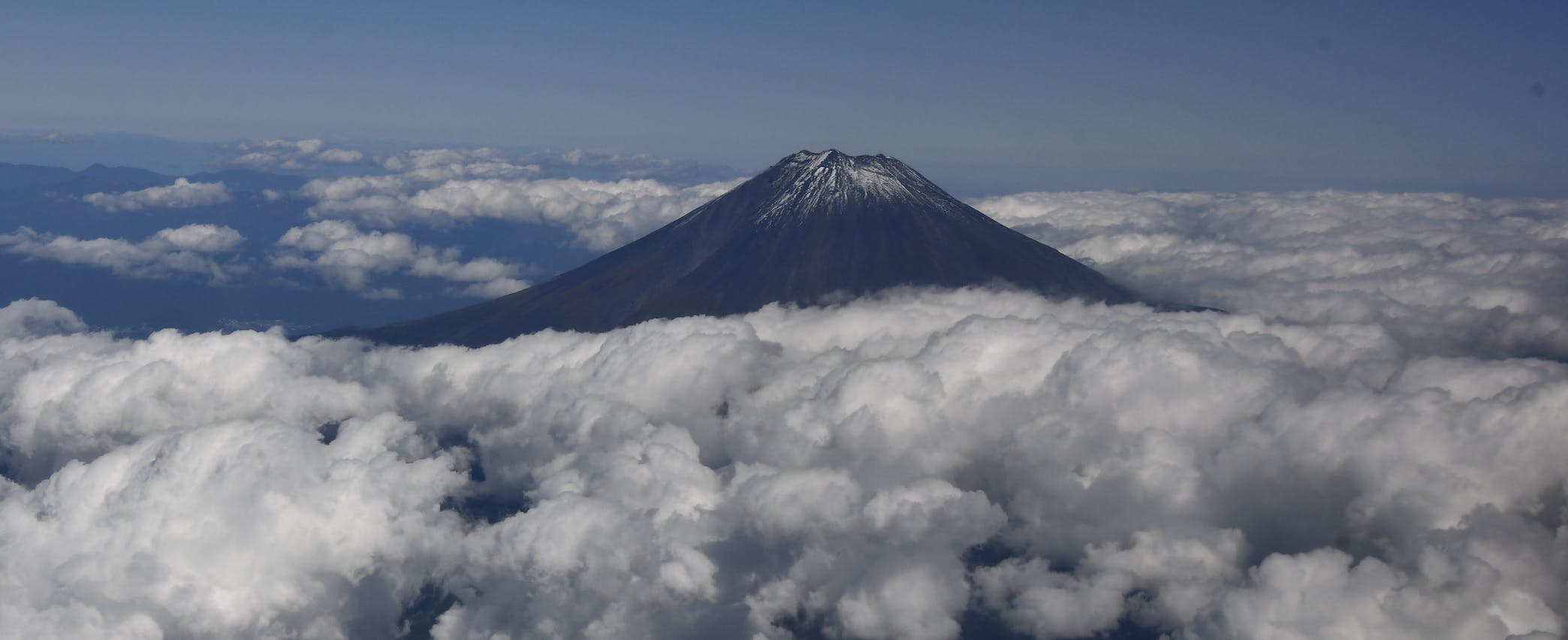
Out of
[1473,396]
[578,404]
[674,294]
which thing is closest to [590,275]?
[674,294]

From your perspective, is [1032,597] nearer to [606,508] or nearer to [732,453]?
[732,453]

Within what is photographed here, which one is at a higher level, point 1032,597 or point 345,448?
point 345,448

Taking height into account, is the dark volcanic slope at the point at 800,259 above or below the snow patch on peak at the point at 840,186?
Answer: below

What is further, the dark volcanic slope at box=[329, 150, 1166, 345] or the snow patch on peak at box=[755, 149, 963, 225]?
the snow patch on peak at box=[755, 149, 963, 225]

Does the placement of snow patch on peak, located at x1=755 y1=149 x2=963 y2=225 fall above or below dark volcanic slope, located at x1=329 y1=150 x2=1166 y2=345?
above

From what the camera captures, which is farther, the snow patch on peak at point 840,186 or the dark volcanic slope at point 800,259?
the snow patch on peak at point 840,186

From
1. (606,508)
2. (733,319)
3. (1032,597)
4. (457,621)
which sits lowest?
(457,621)

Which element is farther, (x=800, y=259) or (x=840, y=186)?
(x=840, y=186)

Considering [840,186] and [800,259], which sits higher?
[840,186]
